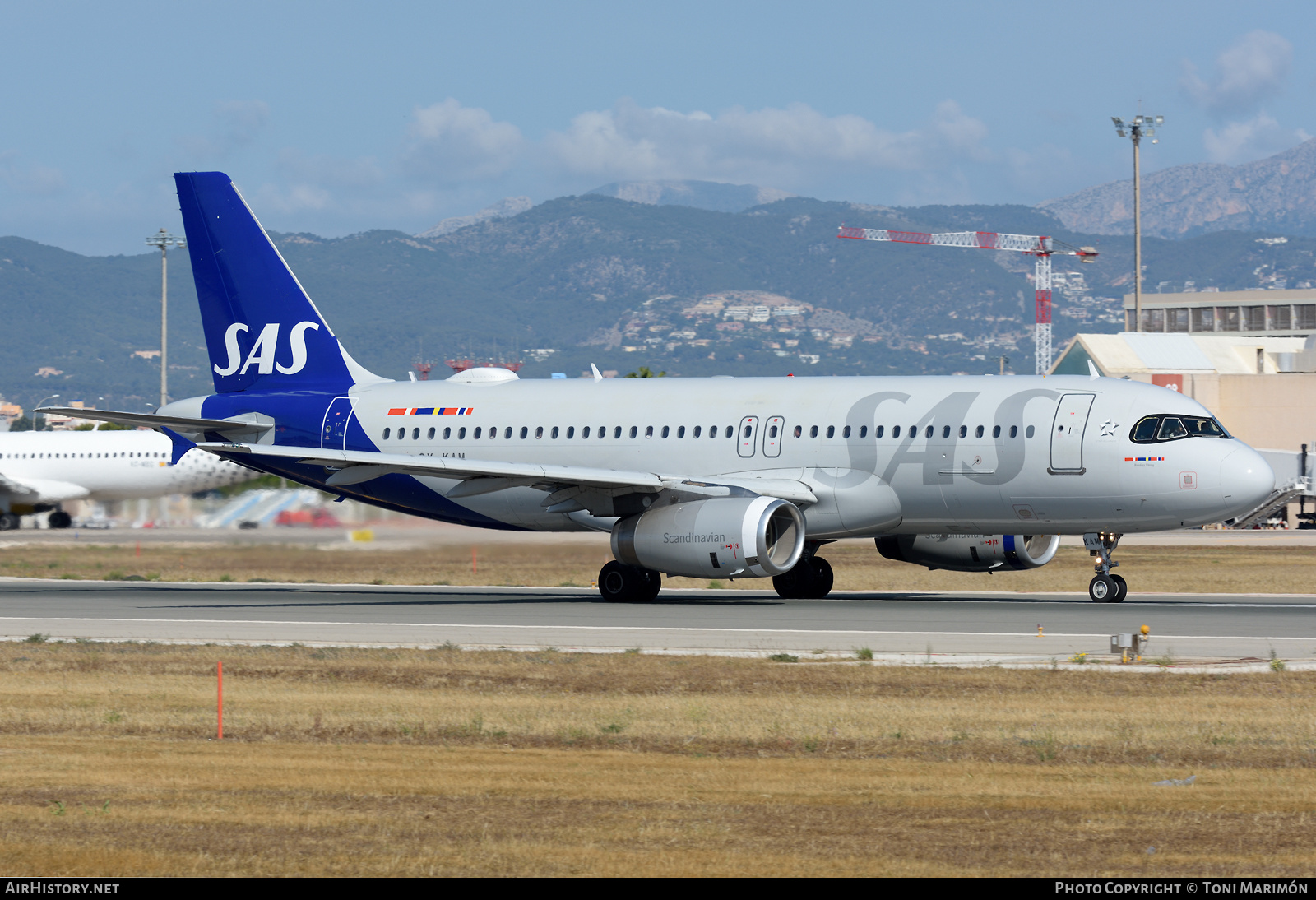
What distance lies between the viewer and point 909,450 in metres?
31.8

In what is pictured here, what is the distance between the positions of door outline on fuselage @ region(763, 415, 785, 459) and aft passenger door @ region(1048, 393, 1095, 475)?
17.8 ft

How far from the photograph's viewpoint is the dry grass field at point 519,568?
38.2 m

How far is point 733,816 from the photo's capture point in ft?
39.4

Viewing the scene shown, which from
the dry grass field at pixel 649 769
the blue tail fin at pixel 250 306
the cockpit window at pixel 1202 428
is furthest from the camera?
the blue tail fin at pixel 250 306

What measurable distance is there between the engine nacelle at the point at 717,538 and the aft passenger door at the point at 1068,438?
495 centimetres

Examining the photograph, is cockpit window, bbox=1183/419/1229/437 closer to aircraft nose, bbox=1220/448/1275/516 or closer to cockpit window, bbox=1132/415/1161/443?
cockpit window, bbox=1132/415/1161/443

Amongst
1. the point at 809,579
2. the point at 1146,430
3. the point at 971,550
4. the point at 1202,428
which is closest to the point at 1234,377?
the point at 971,550

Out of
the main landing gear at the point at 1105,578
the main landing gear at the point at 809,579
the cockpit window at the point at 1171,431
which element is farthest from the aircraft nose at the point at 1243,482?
the main landing gear at the point at 809,579

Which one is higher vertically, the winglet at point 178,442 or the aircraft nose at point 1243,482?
the winglet at point 178,442

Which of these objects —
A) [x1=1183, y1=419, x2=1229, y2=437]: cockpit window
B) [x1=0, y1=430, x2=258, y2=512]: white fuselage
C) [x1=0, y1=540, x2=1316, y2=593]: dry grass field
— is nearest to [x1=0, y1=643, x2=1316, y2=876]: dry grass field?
[x1=1183, y1=419, x2=1229, y2=437]: cockpit window

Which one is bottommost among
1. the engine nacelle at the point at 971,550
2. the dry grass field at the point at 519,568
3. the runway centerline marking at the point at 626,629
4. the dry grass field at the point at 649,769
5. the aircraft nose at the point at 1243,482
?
the dry grass field at the point at 649,769

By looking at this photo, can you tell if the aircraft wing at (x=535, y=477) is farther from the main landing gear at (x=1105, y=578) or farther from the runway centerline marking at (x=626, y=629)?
the main landing gear at (x=1105, y=578)

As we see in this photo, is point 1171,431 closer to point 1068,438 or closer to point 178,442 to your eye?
point 1068,438
